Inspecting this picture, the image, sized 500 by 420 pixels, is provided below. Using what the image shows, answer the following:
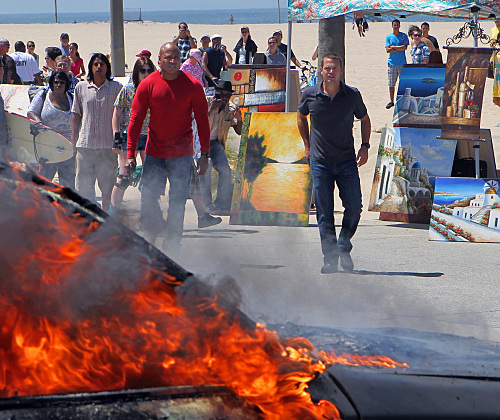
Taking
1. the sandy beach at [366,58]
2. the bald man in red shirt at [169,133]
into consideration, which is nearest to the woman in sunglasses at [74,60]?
the sandy beach at [366,58]

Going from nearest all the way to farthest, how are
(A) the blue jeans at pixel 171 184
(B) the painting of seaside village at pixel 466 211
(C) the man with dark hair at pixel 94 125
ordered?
(A) the blue jeans at pixel 171 184, (C) the man with dark hair at pixel 94 125, (B) the painting of seaside village at pixel 466 211

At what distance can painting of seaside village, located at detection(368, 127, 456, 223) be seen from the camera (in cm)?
857

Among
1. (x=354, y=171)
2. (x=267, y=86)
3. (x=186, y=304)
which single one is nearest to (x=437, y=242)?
(x=354, y=171)

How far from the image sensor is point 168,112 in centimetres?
610

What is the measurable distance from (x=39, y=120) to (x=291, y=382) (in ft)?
21.2

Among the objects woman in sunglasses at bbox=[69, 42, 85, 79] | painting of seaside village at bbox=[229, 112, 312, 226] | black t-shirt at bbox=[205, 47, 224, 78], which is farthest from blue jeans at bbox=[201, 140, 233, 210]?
woman in sunglasses at bbox=[69, 42, 85, 79]

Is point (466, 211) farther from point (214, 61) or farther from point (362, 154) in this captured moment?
point (214, 61)

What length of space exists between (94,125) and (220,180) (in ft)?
7.81

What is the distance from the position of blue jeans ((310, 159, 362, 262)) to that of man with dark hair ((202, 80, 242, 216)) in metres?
2.77

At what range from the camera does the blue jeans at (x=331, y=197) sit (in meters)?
6.46

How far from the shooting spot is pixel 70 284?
2066mm

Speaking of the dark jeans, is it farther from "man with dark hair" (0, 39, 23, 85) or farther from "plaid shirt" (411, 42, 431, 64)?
"plaid shirt" (411, 42, 431, 64)

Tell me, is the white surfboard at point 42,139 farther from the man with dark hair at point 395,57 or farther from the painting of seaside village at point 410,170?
the man with dark hair at point 395,57

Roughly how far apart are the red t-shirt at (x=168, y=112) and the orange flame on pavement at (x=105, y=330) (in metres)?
3.94
